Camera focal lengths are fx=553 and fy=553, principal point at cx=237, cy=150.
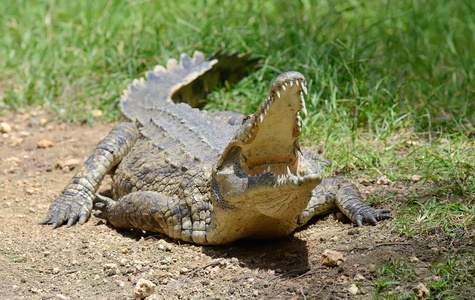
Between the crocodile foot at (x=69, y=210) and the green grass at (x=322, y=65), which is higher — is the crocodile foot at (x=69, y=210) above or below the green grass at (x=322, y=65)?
below

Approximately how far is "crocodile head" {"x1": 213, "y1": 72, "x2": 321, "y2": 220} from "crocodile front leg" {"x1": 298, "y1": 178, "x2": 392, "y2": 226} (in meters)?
0.67

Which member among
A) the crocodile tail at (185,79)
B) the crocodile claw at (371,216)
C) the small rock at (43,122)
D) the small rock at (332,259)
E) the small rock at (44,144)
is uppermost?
the crocodile tail at (185,79)

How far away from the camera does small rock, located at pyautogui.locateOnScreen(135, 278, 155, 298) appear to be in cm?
313

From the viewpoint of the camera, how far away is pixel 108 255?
3.79 m

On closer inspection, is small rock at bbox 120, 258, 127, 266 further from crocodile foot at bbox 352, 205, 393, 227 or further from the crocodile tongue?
crocodile foot at bbox 352, 205, 393, 227

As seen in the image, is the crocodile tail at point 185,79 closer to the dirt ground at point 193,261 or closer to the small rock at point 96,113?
the small rock at point 96,113

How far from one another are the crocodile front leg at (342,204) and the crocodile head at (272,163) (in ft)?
2.19

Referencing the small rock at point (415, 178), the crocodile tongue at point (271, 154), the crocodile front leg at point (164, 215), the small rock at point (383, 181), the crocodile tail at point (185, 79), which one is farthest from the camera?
the crocodile tail at point (185, 79)

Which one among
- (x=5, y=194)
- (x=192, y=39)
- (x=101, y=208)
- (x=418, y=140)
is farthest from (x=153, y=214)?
(x=192, y=39)

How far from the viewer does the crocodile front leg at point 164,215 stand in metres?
3.84

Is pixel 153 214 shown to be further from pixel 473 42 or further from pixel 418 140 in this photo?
pixel 473 42

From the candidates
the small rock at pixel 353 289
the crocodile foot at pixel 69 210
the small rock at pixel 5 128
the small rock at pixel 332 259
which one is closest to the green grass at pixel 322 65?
the small rock at pixel 5 128

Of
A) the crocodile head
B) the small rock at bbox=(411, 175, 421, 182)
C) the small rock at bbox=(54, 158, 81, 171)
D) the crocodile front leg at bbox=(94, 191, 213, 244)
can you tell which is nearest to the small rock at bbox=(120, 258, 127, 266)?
the crocodile front leg at bbox=(94, 191, 213, 244)

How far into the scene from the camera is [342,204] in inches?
159
